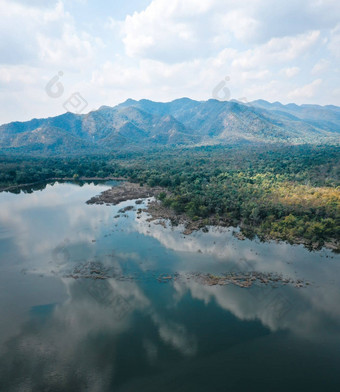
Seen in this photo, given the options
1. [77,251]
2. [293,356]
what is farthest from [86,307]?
[293,356]

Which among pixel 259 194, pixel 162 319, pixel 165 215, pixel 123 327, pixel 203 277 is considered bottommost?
pixel 162 319

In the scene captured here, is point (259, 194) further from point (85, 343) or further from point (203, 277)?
point (85, 343)

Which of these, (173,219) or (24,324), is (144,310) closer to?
(24,324)

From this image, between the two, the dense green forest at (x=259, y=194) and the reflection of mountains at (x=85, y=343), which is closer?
the reflection of mountains at (x=85, y=343)

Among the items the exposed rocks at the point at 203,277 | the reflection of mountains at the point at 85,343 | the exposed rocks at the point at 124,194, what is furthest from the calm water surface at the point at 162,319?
the exposed rocks at the point at 124,194

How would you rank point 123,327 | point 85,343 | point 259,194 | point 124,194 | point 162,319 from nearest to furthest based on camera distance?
point 85,343, point 123,327, point 162,319, point 259,194, point 124,194

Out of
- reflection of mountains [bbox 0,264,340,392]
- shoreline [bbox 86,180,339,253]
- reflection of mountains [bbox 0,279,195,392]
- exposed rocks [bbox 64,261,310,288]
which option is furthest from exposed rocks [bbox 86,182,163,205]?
reflection of mountains [bbox 0,279,195,392]

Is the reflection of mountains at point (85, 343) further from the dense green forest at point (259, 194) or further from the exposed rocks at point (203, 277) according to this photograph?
the dense green forest at point (259, 194)

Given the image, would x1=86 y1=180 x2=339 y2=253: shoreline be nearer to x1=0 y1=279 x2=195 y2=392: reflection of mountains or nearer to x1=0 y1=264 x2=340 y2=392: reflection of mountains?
x1=0 y1=264 x2=340 y2=392: reflection of mountains

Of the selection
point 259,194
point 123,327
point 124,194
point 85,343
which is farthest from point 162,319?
point 124,194
